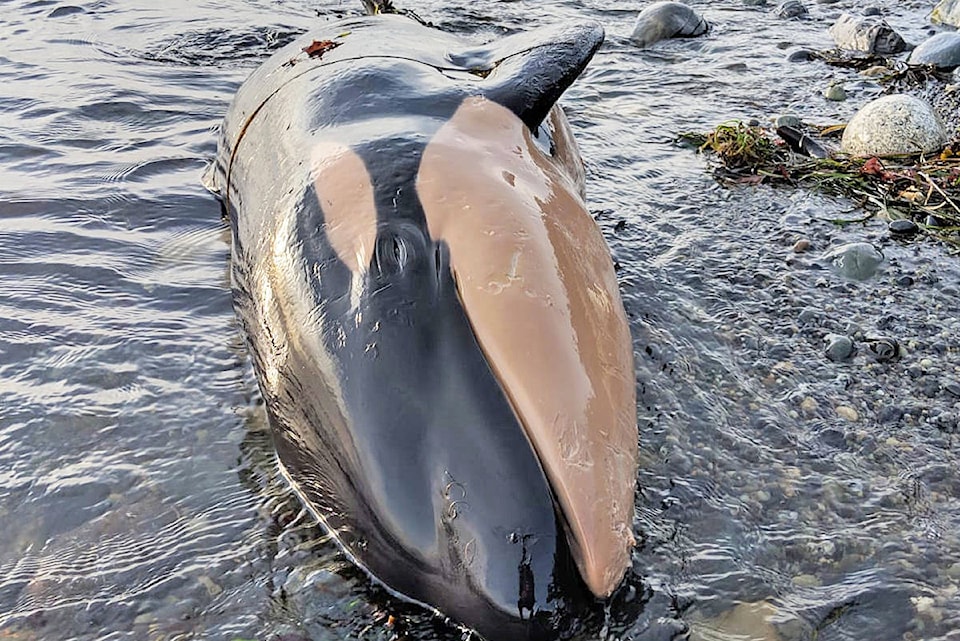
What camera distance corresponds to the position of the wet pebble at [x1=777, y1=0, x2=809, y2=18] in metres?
9.63

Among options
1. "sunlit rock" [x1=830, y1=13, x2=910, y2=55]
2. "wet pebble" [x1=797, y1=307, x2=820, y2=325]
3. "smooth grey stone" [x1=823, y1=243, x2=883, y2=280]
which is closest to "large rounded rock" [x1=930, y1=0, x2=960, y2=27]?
"sunlit rock" [x1=830, y1=13, x2=910, y2=55]

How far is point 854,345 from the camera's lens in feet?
14.1

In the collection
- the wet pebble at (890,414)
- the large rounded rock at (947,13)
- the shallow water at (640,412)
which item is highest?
the large rounded rock at (947,13)

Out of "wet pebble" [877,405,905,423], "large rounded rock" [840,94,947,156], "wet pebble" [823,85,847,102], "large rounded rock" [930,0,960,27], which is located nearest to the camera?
"wet pebble" [877,405,905,423]

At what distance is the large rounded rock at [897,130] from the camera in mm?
6176

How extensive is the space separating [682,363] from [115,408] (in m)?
2.36

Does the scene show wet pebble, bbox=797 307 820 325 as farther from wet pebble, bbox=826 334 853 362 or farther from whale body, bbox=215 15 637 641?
whale body, bbox=215 15 637 641

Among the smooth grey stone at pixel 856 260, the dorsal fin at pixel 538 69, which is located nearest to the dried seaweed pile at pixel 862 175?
the smooth grey stone at pixel 856 260

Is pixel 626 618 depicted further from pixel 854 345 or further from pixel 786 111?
pixel 786 111

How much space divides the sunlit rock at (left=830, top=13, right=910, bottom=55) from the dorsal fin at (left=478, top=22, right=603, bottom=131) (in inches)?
195

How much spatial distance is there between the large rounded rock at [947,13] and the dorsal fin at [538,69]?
20.1 ft

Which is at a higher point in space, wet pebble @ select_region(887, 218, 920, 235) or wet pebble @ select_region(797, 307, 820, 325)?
wet pebble @ select_region(887, 218, 920, 235)

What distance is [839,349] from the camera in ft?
13.9

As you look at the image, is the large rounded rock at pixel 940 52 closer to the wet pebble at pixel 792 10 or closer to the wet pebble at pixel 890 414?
the wet pebble at pixel 792 10
